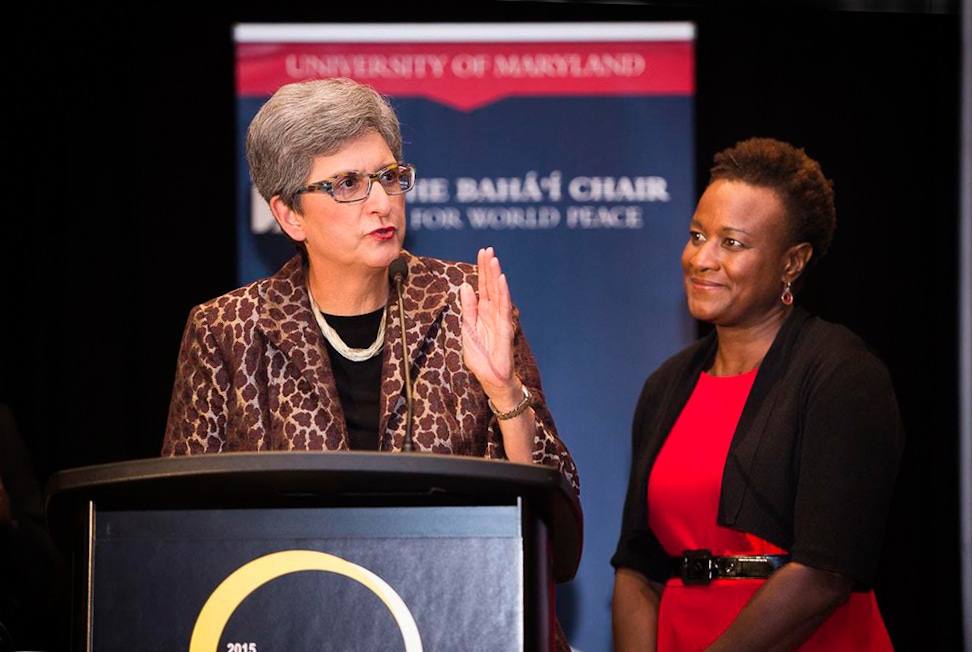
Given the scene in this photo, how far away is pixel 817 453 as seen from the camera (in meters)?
2.75

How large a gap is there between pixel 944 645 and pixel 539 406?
3.23m

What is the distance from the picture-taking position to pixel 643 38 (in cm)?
419

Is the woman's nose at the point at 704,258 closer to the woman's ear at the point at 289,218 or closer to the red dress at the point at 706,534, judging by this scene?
the red dress at the point at 706,534

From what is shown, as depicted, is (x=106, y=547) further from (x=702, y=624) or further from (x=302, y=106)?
(x=702, y=624)

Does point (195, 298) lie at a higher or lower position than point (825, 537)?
higher

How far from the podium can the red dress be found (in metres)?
1.55

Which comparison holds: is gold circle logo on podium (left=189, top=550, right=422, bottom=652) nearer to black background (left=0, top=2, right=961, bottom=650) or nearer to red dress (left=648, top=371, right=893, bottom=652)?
red dress (left=648, top=371, right=893, bottom=652)

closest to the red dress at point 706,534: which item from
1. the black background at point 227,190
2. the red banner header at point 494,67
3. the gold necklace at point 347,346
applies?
the gold necklace at point 347,346

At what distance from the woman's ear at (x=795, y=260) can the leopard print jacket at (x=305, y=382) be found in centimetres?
114

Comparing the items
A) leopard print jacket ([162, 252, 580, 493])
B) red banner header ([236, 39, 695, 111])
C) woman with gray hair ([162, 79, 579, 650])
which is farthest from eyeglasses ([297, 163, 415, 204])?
red banner header ([236, 39, 695, 111])

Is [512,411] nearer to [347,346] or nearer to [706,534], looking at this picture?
[347,346]

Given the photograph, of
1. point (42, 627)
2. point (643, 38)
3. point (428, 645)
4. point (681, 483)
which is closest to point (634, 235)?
point (643, 38)

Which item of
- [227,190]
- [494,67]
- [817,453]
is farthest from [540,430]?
[227,190]

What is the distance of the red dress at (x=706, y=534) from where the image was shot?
285 cm
